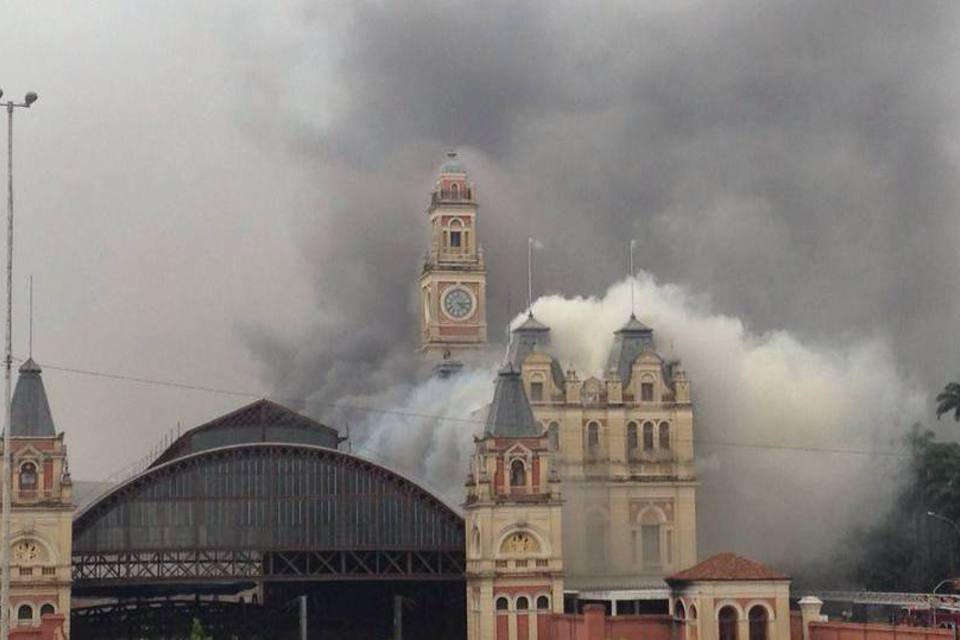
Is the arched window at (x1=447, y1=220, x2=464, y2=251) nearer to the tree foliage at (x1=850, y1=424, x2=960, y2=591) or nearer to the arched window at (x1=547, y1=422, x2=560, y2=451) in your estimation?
the arched window at (x1=547, y1=422, x2=560, y2=451)

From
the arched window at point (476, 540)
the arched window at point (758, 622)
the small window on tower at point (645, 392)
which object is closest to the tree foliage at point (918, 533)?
the small window on tower at point (645, 392)

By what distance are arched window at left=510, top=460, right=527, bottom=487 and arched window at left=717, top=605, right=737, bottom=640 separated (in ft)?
46.8

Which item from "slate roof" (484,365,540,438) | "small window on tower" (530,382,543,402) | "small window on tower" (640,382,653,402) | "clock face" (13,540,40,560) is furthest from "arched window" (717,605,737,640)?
"clock face" (13,540,40,560)

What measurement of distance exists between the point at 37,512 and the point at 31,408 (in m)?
6.42

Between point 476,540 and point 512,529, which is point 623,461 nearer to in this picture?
point 512,529

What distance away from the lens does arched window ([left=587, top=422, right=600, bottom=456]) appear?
143875mm

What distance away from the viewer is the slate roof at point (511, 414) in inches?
5162

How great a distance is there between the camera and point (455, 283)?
605 feet

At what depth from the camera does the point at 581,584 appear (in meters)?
138

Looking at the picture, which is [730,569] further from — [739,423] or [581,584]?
[739,423]

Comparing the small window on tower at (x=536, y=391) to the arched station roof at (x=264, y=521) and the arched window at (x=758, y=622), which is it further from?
the arched window at (x=758, y=622)

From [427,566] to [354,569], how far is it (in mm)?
4795

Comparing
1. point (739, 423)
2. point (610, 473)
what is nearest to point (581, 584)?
point (610, 473)

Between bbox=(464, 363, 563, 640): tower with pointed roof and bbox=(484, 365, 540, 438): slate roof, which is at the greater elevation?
bbox=(484, 365, 540, 438): slate roof
